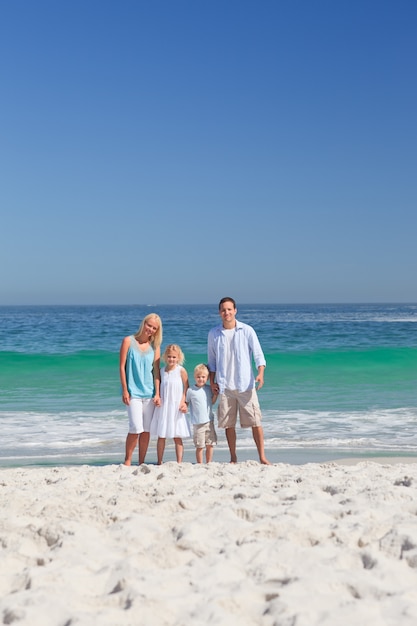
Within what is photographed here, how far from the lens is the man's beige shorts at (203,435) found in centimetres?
720

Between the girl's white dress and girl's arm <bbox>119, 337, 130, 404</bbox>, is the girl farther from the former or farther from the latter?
girl's arm <bbox>119, 337, 130, 404</bbox>

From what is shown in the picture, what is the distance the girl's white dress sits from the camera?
7.07m

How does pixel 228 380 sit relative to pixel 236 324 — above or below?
below

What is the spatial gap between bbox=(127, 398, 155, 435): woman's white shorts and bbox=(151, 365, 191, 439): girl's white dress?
0.22 feet

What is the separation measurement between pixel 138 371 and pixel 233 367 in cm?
104

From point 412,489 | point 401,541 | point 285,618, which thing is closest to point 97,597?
point 285,618

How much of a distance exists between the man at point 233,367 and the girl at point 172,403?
0.37 m

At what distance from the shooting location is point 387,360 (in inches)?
894

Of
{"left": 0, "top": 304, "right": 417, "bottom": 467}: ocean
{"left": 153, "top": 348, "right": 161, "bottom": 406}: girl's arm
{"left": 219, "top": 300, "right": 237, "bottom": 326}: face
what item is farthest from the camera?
{"left": 0, "top": 304, "right": 417, "bottom": 467}: ocean

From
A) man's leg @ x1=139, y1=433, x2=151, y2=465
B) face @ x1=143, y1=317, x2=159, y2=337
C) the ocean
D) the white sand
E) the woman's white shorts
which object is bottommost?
the ocean

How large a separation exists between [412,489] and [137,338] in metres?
3.31

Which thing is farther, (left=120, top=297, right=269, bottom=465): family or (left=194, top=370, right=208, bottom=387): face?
(left=194, top=370, right=208, bottom=387): face

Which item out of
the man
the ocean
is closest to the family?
the man

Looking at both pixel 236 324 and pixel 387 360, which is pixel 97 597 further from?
pixel 387 360
